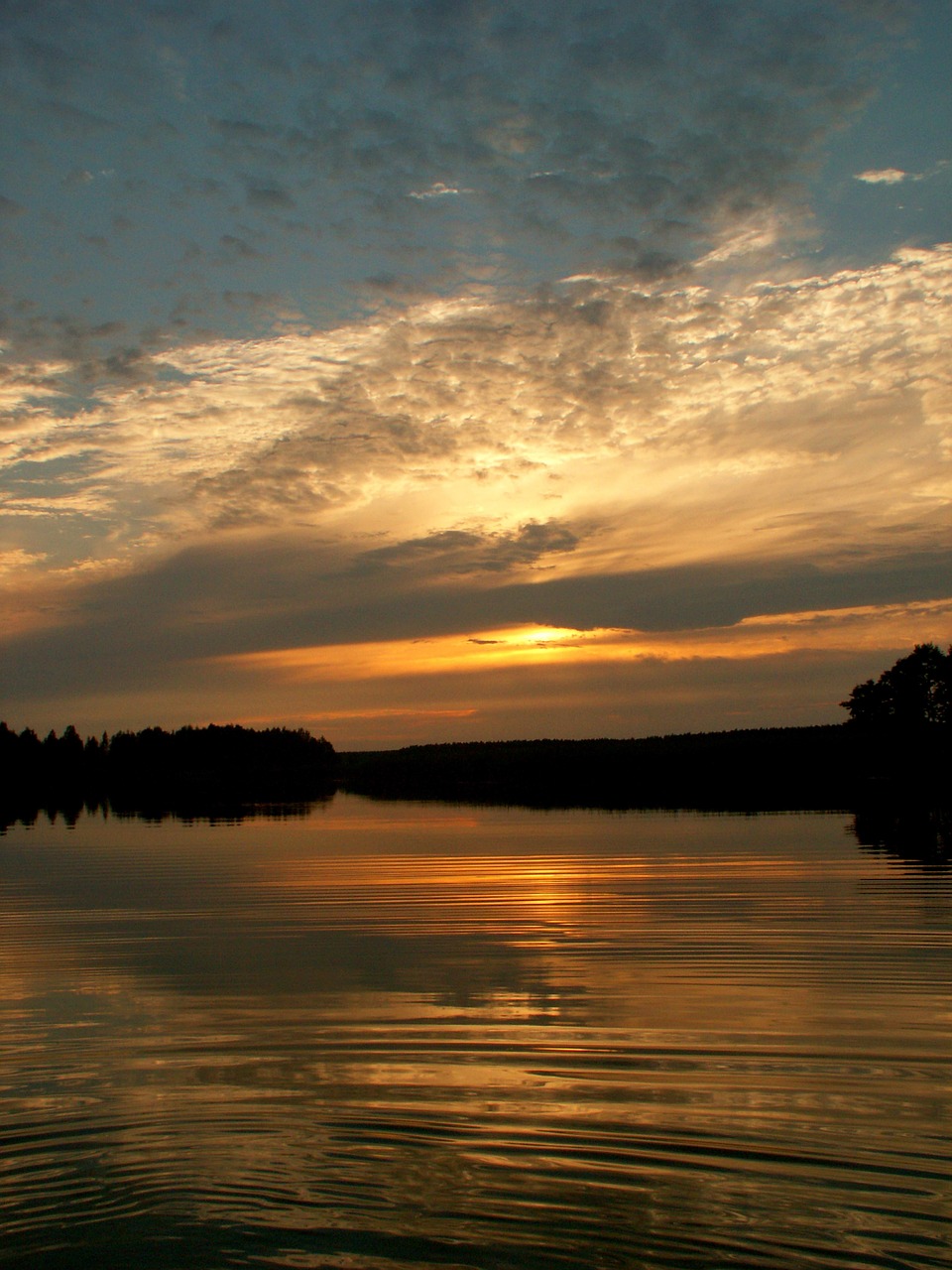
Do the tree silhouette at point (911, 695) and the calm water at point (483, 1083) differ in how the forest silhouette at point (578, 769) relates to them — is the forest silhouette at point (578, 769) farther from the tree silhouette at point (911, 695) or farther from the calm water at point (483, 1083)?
the calm water at point (483, 1083)

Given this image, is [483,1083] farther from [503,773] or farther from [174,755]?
[174,755]

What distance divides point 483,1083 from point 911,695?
86.8 metres

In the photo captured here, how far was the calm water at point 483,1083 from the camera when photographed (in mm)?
5566

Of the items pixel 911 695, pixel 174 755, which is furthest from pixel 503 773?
pixel 174 755

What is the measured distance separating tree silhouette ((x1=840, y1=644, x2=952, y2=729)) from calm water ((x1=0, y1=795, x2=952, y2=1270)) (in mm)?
74960

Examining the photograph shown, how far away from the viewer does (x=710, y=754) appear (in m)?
96.9

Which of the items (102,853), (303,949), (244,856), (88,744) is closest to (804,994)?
(303,949)

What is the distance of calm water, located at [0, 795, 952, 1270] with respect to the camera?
18.3 feet

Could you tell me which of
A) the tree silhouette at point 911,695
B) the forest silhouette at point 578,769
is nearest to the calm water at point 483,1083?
the forest silhouette at point 578,769

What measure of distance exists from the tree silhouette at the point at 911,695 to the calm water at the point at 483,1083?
74960 millimetres

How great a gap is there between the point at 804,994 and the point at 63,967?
335 inches

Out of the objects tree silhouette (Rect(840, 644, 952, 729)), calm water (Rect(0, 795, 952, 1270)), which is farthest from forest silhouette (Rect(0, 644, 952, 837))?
calm water (Rect(0, 795, 952, 1270))

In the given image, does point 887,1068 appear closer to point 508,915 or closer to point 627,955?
point 627,955

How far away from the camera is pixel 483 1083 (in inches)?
310
